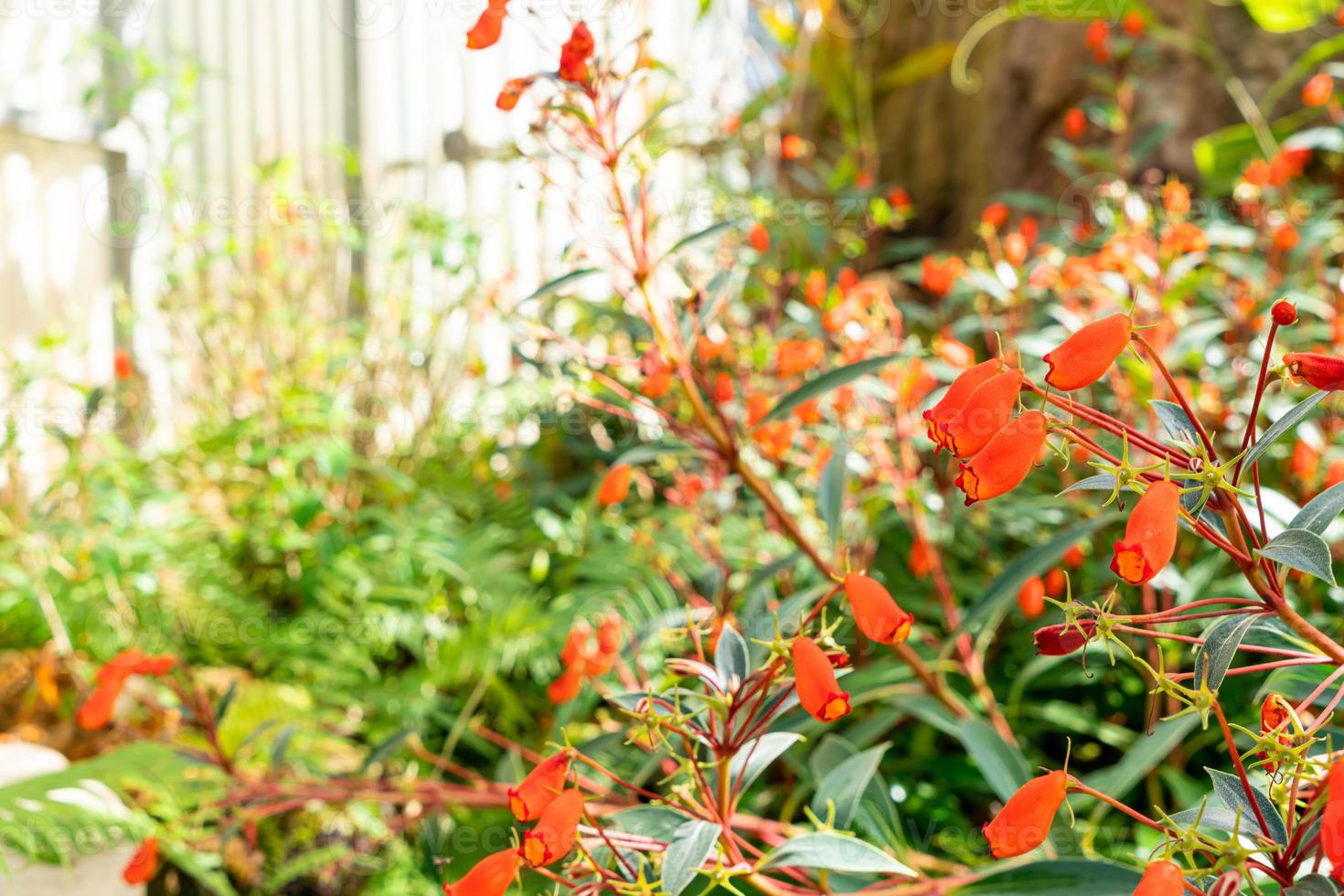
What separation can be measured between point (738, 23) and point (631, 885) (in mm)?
3532

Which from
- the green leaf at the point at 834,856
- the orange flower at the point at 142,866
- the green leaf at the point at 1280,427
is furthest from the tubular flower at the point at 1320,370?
the orange flower at the point at 142,866

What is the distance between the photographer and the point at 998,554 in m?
1.61

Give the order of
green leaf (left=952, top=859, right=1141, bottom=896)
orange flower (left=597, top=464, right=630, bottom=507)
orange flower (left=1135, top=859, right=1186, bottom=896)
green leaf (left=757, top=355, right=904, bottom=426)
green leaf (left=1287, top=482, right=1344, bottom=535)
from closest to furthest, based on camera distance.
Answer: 1. orange flower (left=1135, top=859, right=1186, bottom=896)
2. green leaf (left=1287, top=482, right=1344, bottom=535)
3. green leaf (left=952, top=859, right=1141, bottom=896)
4. green leaf (left=757, top=355, right=904, bottom=426)
5. orange flower (left=597, top=464, right=630, bottom=507)

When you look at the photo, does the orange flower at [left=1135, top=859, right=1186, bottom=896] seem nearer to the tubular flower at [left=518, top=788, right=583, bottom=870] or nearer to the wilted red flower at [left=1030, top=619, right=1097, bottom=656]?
the wilted red flower at [left=1030, top=619, right=1097, bottom=656]

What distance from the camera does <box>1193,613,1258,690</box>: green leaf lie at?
44 centimetres

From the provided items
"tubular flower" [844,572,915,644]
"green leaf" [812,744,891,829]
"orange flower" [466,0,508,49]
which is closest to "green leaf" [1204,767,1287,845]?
"tubular flower" [844,572,915,644]

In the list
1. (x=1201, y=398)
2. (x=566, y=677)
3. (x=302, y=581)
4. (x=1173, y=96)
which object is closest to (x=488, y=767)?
(x=302, y=581)

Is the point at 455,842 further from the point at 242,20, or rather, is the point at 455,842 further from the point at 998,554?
the point at 242,20

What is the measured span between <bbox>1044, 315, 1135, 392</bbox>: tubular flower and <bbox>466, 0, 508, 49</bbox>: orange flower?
449 mm

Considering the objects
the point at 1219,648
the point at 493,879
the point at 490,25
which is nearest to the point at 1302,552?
the point at 1219,648

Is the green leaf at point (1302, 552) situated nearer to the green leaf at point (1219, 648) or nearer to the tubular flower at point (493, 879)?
the green leaf at point (1219, 648)

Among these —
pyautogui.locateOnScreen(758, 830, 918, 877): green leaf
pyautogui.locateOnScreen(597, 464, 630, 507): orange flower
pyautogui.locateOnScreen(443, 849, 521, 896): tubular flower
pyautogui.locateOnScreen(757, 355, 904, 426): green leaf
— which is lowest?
pyautogui.locateOnScreen(758, 830, 918, 877): green leaf

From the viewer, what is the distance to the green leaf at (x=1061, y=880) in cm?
64

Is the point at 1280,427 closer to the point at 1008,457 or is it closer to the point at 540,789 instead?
the point at 1008,457
